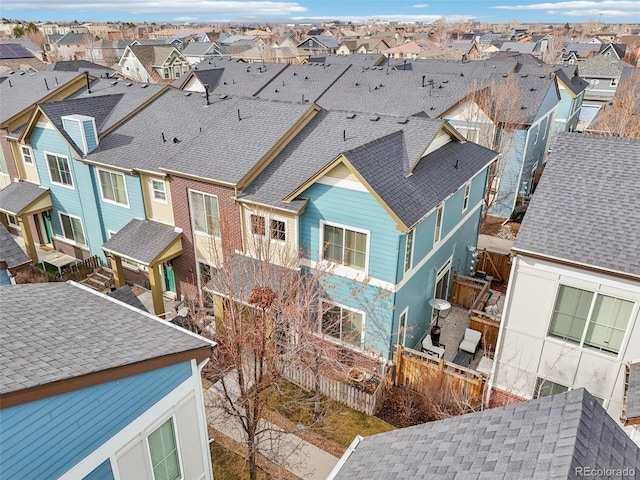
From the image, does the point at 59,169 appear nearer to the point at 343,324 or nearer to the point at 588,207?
the point at 343,324

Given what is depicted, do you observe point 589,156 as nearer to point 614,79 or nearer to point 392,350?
point 392,350

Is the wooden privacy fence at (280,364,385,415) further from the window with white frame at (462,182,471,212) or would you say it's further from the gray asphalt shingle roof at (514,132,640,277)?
the window with white frame at (462,182,471,212)

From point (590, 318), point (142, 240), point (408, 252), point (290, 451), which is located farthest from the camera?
point (142, 240)

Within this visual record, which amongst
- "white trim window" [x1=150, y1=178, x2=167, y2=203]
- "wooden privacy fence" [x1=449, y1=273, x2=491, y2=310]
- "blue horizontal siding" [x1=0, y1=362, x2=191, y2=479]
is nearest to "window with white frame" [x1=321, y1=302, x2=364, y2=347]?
"wooden privacy fence" [x1=449, y1=273, x2=491, y2=310]

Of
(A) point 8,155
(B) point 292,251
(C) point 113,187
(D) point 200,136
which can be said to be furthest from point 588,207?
(A) point 8,155

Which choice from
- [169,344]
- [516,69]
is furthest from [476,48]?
[169,344]

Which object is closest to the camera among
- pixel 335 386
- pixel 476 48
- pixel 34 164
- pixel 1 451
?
pixel 1 451
